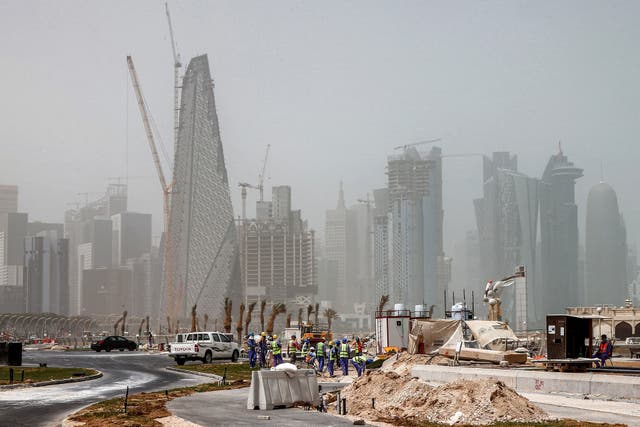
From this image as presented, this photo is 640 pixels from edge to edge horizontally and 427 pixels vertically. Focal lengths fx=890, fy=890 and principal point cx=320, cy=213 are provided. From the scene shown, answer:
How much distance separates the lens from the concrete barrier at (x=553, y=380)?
2611cm

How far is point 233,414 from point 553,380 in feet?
38.0

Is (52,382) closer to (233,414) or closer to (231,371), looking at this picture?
(231,371)

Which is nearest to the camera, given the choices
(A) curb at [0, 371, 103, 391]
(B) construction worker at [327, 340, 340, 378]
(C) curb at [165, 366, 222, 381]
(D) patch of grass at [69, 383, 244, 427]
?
(D) patch of grass at [69, 383, 244, 427]

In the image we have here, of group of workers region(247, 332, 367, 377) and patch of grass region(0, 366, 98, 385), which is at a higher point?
group of workers region(247, 332, 367, 377)

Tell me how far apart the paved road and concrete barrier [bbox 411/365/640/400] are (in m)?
9.08

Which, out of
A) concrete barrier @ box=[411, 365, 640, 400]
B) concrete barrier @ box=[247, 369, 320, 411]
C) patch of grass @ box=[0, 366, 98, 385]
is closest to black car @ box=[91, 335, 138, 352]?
patch of grass @ box=[0, 366, 98, 385]

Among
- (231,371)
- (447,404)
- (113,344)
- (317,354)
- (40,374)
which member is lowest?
(113,344)

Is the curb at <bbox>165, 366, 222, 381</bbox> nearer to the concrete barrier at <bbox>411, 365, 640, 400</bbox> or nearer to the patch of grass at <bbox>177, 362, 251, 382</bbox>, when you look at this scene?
the patch of grass at <bbox>177, 362, 251, 382</bbox>

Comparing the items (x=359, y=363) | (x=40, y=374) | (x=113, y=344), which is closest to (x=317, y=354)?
(x=359, y=363)

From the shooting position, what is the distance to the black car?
7912 cm

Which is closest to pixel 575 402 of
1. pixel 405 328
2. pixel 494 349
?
pixel 494 349

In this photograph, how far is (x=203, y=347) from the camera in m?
52.9

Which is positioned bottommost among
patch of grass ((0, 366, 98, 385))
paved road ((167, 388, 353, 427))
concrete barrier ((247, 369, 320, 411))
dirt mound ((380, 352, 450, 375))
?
patch of grass ((0, 366, 98, 385))

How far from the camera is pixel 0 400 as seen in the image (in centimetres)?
2852
